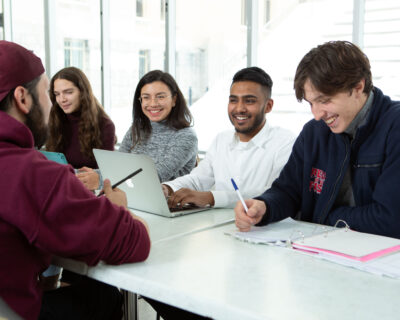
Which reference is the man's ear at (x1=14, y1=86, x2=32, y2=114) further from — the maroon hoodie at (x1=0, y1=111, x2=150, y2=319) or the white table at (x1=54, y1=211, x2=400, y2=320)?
the white table at (x1=54, y1=211, x2=400, y2=320)

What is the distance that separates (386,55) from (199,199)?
520cm

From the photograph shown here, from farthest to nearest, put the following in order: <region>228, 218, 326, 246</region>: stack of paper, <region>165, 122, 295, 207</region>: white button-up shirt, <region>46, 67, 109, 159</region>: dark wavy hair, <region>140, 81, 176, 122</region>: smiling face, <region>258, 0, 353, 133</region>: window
Answer: <region>258, 0, 353, 133</region>: window → <region>46, 67, 109, 159</region>: dark wavy hair → <region>140, 81, 176, 122</region>: smiling face → <region>165, 122, 295, 207</region>: white button-up shirt → <region>228, 218, 326, 246</region>: stack of paper

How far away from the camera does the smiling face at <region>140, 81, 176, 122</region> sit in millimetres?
2785

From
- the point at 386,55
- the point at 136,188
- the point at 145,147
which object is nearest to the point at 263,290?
the point at 136,188

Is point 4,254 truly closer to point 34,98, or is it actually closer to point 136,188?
point 34,98

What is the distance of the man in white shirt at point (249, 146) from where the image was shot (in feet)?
7.46

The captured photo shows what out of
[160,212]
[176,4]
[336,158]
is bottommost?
[160,212]

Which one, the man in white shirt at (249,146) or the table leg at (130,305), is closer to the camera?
the table leg at (130,305)

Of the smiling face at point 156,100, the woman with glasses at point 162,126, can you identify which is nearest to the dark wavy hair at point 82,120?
the woman with glasses at point 162,126

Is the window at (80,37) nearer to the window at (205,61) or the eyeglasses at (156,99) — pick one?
the window at (205,61)

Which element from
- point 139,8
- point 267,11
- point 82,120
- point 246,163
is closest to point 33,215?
point 246,163

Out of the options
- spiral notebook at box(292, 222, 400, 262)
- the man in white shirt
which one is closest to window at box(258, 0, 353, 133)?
the man in white shirt

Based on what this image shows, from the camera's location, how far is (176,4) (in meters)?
5.04

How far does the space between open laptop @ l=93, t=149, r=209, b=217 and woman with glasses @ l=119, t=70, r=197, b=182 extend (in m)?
0.70
